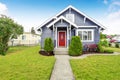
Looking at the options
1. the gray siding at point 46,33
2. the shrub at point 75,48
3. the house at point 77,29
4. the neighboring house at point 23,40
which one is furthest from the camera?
the neighboring house at point 23,40

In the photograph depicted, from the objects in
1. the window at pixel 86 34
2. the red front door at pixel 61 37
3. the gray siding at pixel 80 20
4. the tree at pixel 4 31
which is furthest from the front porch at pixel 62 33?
the tree at pixel 4 31

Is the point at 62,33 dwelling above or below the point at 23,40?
above

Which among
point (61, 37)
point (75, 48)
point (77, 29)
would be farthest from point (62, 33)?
point (75, 48)

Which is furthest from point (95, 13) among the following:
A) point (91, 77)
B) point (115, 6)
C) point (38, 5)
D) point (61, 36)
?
point (91, 77)

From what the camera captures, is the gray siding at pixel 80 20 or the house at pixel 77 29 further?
the gray siding at pixel 80 20

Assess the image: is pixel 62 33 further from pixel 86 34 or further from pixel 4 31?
pixel 4 31

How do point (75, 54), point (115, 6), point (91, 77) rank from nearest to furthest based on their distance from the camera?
point (91, 77)
point (75, 54)
point (115, 6)

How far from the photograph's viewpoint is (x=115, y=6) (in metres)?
35.4

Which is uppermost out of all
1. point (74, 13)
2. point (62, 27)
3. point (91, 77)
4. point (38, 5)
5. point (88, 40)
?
point (38, 5)

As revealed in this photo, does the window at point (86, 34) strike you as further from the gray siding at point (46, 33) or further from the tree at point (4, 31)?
the tree at point (4, 31)

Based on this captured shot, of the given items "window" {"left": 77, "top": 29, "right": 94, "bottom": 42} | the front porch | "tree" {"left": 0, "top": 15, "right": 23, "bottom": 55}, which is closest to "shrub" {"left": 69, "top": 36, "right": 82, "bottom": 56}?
the front porch

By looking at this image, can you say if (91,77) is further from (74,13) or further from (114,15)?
(114,15)

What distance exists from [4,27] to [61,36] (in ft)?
38.4

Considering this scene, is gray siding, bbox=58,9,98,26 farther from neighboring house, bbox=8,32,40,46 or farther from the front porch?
neighboring house, bbox=8,32,40,46
